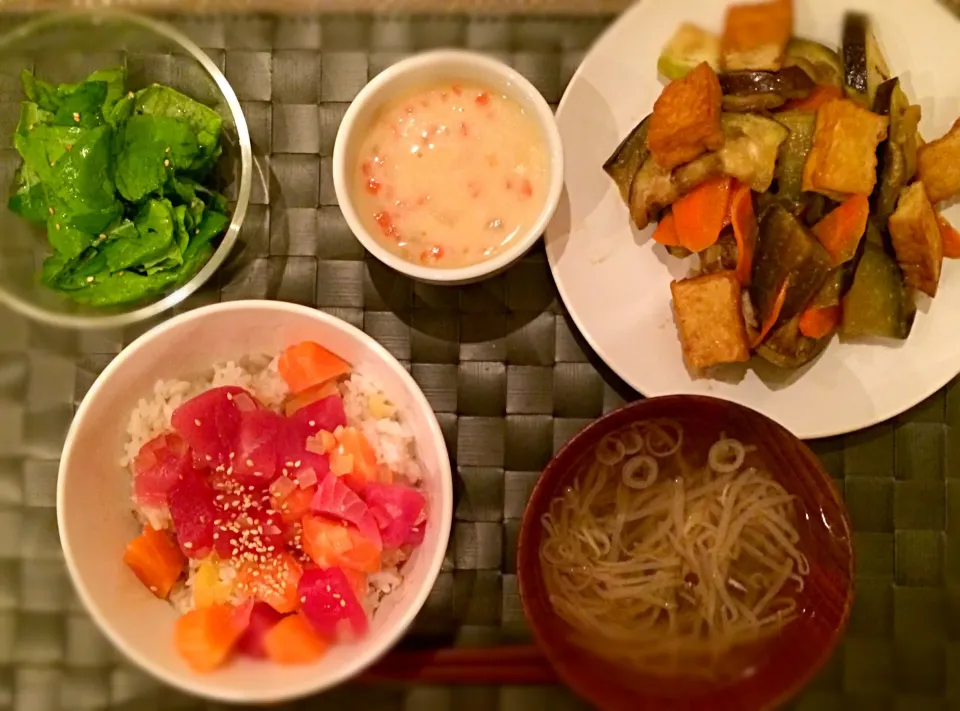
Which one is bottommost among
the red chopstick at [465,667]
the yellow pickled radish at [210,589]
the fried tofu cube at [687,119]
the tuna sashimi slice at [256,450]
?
the red chopstick at [465,667]

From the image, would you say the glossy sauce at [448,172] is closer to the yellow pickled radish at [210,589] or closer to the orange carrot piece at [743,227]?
the orange carrot piece at [743,227]

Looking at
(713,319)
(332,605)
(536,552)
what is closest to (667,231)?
(713,319)

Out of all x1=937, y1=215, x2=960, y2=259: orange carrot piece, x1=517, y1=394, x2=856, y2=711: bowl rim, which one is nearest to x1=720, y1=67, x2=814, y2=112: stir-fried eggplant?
x1=937, y1=215, x2=960, y2=259: orange carrot piece

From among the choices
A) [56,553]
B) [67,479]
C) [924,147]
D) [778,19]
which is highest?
[778,19]

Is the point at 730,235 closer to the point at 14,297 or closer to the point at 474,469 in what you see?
the point at 474,469

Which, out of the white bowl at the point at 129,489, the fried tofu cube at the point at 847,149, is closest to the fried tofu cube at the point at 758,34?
the fried tofu cube at the point at 847,149

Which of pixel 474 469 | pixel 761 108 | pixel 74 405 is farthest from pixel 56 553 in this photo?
pixel 761 108

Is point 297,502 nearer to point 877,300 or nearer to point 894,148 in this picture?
point 877,300
